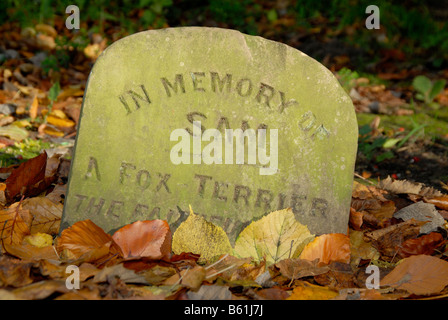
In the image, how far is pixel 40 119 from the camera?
11.6 feet

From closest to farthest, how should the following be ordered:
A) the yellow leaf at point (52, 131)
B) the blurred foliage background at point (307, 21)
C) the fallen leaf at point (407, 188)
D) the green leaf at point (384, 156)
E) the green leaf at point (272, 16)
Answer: the fallen leaf at point (407, 188), the green leaf at point (384, 156), the yellow leaf at point (52, 131), the blurred foliage background at point (307, 21), the green leaf at point (272, 16)

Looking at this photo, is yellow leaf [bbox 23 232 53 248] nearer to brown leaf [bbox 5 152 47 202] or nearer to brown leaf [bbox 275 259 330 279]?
brown leaf [bbox 5 152 47 202]

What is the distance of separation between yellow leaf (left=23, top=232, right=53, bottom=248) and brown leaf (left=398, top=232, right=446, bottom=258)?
142 centimetres

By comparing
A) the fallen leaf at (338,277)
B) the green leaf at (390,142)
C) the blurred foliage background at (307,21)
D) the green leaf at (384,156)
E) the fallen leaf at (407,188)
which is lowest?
the fallen leaf at (338,277)

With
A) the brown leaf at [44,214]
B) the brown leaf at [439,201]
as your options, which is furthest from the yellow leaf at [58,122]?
the brown leaf at [439,201]

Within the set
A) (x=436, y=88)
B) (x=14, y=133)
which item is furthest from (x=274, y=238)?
(x=436, y=88)

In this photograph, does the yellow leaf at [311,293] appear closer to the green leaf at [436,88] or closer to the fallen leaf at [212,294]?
the fallen leaf at [212,294]

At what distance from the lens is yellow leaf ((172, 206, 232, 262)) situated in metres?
1.77

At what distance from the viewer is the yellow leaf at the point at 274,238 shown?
1790 mm

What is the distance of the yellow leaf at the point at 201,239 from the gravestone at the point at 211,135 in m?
0.13

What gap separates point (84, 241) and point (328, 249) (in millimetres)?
922

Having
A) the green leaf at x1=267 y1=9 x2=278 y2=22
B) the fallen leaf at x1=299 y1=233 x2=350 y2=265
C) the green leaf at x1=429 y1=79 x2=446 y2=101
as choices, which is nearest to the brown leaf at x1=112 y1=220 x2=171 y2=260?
the fallen leaf at x1=299 y1=233 x2=350 y2=265

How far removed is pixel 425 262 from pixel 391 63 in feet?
13.2

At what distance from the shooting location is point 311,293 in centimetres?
152
